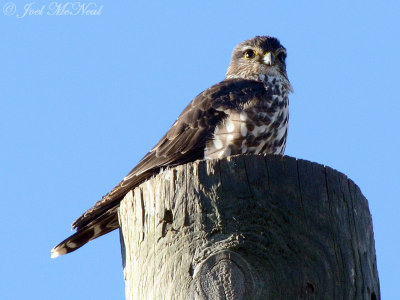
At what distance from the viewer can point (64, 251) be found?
4949 mm

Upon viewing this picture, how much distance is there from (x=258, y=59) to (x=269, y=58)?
0.56 feet

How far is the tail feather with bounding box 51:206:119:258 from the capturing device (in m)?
4.90

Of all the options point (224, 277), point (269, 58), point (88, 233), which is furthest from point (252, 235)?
point (269, 58)

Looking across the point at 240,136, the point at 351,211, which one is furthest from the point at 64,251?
the point at 351,211

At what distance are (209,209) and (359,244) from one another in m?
0.68

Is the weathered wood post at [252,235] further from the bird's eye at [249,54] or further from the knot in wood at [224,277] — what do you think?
the bird's eye at [249,54]

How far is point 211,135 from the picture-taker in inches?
224

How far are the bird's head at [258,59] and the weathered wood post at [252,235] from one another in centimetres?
438

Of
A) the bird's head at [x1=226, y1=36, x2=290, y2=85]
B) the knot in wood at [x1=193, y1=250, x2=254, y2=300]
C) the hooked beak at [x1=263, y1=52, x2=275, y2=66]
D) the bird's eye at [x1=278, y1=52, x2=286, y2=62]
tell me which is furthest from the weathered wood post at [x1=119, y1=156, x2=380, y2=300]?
the bird's eye at [x1=278, y1=52, x2=286, y2=62]

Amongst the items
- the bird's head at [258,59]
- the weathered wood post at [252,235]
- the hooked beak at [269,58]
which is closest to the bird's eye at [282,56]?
the bird's head at [258,59]

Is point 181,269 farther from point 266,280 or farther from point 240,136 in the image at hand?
Result: point 240,136

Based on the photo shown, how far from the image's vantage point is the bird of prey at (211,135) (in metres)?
4.94

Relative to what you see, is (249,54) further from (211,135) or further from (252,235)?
(252,235)

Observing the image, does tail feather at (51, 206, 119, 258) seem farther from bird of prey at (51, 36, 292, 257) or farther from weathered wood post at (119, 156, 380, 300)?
weathered wood post at (119, 156, 380, 300)
